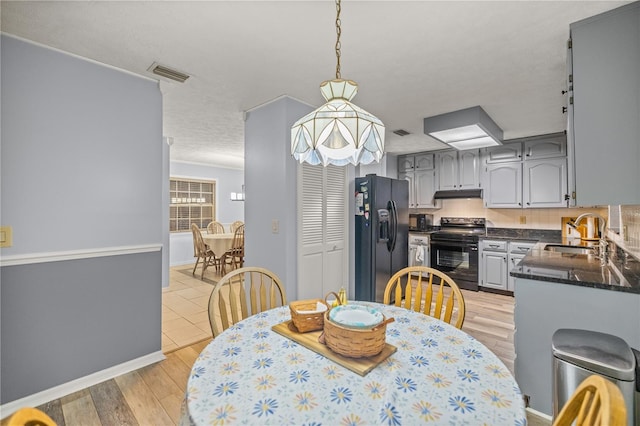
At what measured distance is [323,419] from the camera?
0.78 m

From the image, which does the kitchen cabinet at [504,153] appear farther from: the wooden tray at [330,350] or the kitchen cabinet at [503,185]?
the wooden tray at [330,350]

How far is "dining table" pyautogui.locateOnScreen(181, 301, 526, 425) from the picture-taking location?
2.60 ft

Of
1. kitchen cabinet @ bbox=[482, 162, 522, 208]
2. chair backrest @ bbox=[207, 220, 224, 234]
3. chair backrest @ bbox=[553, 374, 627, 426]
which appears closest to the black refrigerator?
kitchen cabinet @ bbox=[482, 162, 522, 208]

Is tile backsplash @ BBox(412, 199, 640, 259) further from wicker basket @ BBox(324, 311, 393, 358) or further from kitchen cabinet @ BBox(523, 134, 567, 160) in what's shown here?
wicker basket @ BBox(324, 311, 393, 358)

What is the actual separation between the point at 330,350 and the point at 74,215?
6.67 feet

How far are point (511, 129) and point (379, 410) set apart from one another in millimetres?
4149

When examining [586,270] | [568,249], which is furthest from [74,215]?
[568,249]

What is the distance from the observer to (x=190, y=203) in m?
6.77

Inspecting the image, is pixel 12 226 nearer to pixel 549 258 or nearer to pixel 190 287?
pixel 190 287

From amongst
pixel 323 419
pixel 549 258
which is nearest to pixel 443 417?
pixel 323 419

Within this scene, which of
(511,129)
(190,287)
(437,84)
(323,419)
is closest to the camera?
(323,419)

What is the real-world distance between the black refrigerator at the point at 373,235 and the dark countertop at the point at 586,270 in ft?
5.14

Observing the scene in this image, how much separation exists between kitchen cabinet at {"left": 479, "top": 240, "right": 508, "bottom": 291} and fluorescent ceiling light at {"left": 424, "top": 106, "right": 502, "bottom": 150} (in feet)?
4.79

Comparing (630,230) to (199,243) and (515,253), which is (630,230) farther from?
(199,243)
